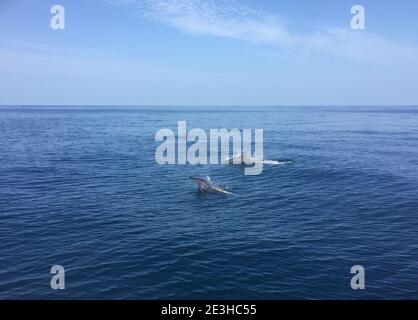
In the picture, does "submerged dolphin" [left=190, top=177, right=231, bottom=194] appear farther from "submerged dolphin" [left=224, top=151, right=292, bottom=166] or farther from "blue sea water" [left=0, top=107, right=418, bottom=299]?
"submerged dolphin" [left=224, top=151, right=292, bottom=166]

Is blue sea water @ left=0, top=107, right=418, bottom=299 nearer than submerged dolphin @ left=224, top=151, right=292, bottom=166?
Yes

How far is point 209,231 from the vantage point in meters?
40.7

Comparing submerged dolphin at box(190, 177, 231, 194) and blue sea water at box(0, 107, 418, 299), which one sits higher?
submerged dolphin at box(190, 177, 231, 194)

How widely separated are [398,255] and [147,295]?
20713 millimetres

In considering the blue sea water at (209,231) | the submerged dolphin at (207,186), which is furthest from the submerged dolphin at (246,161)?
the submerged dolphin at (207,186)

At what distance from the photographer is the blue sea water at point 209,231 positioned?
29.6m

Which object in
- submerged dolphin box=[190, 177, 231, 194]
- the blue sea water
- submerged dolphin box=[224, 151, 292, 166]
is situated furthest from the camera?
submerged dolphin box=[224, 151, 292, 166]

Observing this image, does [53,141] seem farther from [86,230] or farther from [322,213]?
[322,213]

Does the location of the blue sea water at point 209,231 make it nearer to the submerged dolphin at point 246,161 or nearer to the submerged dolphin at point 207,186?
the submerged dolphin at point 207,186

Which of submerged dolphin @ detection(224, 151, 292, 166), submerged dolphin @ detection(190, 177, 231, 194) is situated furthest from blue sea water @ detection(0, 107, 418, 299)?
submerged dolphin @ detection(224, 151, 292, 166)

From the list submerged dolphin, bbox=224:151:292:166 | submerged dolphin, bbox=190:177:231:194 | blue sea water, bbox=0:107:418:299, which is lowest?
blue sea water, bbox=0:107:418:299

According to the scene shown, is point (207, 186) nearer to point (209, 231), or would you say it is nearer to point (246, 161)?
point (209, 231)

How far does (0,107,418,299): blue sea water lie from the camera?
29625 mm

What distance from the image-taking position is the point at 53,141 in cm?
10781
